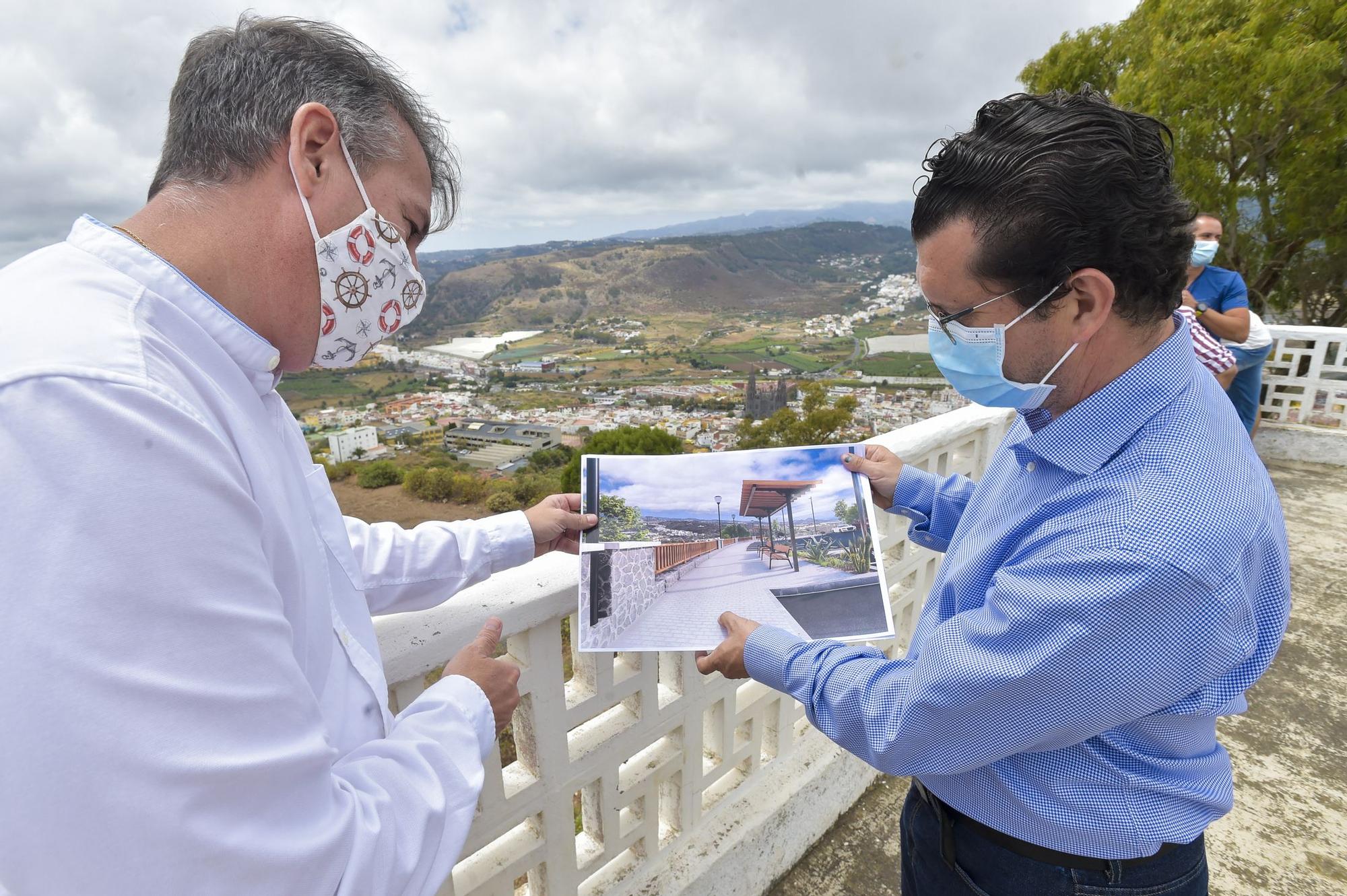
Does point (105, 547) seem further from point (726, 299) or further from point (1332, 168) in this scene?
point (726, 299)

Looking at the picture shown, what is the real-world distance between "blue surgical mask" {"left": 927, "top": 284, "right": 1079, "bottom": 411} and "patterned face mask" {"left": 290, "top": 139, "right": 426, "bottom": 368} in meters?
1.01

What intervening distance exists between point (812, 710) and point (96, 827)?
0.98m

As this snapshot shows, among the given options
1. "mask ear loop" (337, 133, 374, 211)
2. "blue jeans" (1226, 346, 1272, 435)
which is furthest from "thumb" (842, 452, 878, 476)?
"blue jeans" (1226, 346, 1272, 435)

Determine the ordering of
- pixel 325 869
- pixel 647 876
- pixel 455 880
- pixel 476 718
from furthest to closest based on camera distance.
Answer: pixel 647 876
pixel 455 880
pixel 476 718
pixel 325 869

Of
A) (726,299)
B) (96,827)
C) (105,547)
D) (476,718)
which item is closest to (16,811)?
(96,827)

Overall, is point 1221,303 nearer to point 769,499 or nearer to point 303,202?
point 769,499

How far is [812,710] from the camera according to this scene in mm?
1197

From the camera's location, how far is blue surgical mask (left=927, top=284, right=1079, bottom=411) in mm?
1216

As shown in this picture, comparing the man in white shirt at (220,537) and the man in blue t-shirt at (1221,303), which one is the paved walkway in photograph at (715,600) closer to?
the man in white shirt at (220,537)

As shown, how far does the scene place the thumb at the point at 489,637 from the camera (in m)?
1.14

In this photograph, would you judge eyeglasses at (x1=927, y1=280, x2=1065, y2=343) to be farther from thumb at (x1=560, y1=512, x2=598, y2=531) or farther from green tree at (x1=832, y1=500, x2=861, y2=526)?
thumb at (x1=560, y1=512, x2=598, y2=531)

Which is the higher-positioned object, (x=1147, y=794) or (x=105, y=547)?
(x=105, y=547)

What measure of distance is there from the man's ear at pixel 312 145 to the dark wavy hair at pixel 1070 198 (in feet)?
3.14

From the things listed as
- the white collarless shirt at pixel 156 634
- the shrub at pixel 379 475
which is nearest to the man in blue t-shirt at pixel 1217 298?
the white collarless shirt at pixel 156 634
